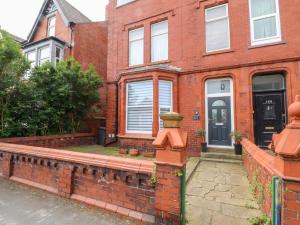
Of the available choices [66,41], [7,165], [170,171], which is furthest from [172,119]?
[66,41]

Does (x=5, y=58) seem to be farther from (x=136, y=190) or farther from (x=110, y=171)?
(x=136, y=190)

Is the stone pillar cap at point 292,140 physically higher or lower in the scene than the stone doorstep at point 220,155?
higher

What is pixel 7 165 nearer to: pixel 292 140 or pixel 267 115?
pixel 292 140

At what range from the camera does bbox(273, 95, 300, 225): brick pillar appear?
1880 mm

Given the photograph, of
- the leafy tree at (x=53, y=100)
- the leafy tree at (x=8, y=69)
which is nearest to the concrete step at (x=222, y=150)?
the leafy tree at (x=53, y=100)

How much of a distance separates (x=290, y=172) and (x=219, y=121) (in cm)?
585

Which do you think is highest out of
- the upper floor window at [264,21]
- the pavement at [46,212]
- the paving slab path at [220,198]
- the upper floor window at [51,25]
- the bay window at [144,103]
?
the upper floor window at [51,25]

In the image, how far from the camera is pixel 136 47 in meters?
9.83

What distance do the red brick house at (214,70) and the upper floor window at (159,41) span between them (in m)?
0.05

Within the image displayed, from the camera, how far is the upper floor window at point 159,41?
29.6 ft

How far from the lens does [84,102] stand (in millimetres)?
10023

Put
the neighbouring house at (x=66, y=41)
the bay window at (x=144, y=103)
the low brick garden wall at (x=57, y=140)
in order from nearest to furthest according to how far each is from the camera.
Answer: the low brick garden wall at (x=57, y=140) → the bay window at (x=144, y=103) → the neighbouring house at (x=66, y=41)

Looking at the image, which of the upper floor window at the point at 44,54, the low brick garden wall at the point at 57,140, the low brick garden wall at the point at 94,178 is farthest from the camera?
the upper floor window at the point at 44,54

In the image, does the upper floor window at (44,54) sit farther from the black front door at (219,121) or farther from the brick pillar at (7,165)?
the black front door at (219,121)
